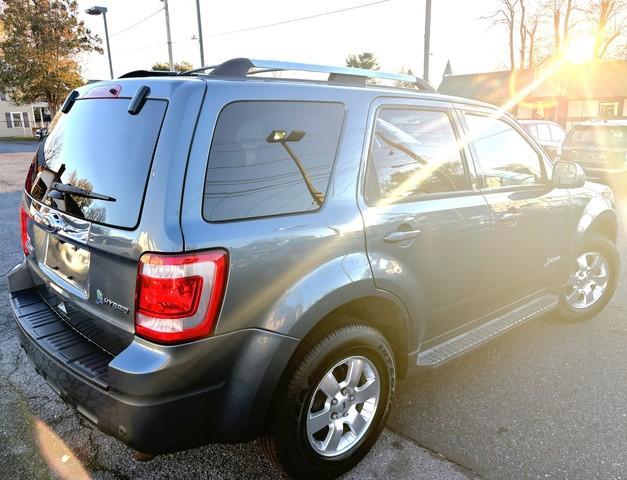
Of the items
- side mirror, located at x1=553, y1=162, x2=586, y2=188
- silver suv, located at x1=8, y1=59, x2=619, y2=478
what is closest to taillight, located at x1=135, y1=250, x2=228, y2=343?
silver suv, located at x1=8, y1=59, x2=619, y2=478

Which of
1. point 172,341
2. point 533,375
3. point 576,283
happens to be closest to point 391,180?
point 172,341

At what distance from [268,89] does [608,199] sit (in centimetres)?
354

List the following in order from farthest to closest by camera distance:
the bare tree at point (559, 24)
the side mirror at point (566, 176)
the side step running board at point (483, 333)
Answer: the bare tree at point (559, 24) → the side mirror at point (566, 176) → the side step running board at point (483, 333)

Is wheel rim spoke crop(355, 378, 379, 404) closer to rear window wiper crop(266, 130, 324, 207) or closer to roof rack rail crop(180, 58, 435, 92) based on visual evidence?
rear window wiper crop(266, 130, 324, 207)

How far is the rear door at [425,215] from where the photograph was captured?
2.48 m

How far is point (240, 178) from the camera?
2.00 m

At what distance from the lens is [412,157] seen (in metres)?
2.75

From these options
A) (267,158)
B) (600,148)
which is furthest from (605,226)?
(600,148)

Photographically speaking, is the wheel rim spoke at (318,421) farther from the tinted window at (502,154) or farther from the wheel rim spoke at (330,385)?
the tinted window at (502,154)

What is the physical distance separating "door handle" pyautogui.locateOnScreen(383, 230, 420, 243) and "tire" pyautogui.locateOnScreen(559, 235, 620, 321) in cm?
211

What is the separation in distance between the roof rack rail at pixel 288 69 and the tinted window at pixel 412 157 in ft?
0.80

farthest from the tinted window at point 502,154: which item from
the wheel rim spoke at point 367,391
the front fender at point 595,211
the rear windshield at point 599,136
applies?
the rear windshield at point 599,136

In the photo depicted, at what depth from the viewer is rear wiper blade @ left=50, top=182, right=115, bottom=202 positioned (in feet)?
6.81

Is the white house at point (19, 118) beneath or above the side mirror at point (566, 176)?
above
